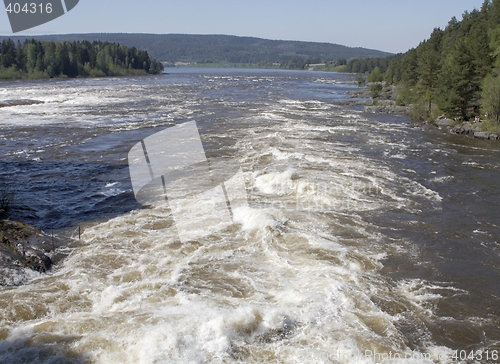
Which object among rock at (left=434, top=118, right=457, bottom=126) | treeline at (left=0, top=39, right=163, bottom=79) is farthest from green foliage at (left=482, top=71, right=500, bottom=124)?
treeline at (left=0, top=39, right=163, bottom=79)

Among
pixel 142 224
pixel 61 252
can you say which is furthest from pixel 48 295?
pixel 142 224

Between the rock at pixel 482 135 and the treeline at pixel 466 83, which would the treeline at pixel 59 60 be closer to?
the treeline at pixel 466 83

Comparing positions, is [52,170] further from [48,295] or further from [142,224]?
[48,295]

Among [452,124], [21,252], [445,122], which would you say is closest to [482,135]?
[452,124]

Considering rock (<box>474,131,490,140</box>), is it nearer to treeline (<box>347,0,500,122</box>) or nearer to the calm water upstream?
treeline (<box>347,0,500,122</box>)

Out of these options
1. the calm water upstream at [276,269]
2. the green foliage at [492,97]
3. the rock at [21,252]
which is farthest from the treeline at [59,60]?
the rock at [21,252]
